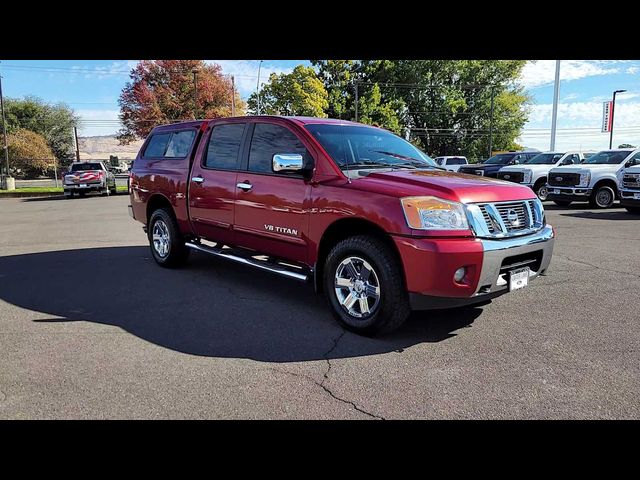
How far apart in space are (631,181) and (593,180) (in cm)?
207

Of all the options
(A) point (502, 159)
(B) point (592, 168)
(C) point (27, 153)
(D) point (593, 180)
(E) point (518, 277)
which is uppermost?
(C) point (27, 153)

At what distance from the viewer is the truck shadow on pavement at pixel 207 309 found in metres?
4.16

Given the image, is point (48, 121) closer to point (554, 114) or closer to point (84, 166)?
point (84, 166)

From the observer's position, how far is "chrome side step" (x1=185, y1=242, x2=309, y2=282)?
4.86 metres

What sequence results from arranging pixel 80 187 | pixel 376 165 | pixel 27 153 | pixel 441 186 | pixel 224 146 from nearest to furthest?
pixel 441 186 < pixel 376 165 < pixel 224 146 < pixel 80 187 < pixel 27 153

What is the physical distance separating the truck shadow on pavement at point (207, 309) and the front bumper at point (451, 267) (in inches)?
21.4

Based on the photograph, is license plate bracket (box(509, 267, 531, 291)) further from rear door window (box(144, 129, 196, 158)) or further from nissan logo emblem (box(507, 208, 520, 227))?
rear door window (box(144, 129, 196, 158))

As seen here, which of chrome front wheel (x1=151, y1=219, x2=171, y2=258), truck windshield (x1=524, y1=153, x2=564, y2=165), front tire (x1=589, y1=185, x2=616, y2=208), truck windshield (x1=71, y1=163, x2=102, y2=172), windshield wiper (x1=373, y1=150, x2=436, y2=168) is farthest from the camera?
truck windshield (x1=71, y1=163, x2=102, y2=172)

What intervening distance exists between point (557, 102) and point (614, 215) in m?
25.4

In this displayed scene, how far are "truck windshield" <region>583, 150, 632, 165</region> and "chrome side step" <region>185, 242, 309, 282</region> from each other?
14697mm

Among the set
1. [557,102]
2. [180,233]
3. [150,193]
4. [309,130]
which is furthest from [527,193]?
[557,102]

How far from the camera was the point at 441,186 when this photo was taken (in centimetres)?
412

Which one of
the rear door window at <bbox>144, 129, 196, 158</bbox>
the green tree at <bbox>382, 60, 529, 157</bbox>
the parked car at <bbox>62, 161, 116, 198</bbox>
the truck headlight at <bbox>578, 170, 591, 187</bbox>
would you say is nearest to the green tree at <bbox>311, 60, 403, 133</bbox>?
the green tree at <bbox>382, 60, 529, 157</bbox>

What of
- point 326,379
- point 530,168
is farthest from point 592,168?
point 326,379
